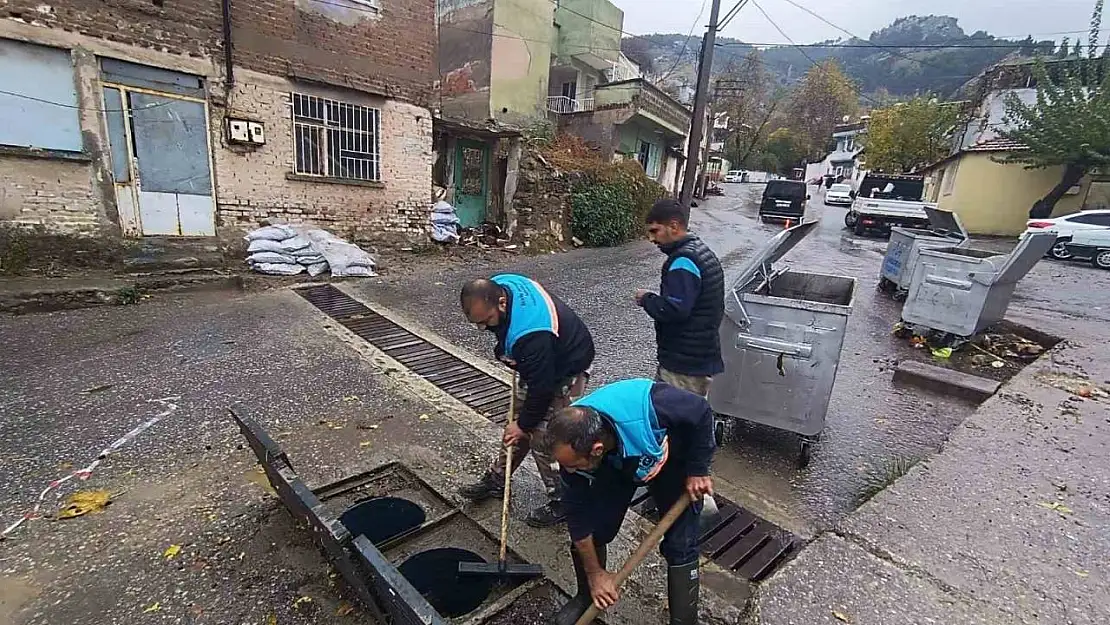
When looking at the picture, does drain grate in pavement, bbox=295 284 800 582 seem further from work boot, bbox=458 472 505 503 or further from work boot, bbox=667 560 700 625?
work boot, bbox=458 472 505 503

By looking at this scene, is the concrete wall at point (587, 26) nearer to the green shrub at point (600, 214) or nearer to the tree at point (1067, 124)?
the green shrub at point (600, 214)

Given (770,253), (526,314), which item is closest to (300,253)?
(526,314)

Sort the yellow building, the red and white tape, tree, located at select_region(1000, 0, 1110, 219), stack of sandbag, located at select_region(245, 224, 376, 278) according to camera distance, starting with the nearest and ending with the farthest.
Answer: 1. the red and white tape
2. stack of sandbag, located at select_region(245, 224, 376, 278)
3. tree, located at select_region(1000, 0, 1110, 219)
4. the yellow building

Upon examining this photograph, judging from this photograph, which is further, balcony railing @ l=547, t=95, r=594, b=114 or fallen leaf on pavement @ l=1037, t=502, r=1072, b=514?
balcony railing @ l=547, t=95, r=594, b=114

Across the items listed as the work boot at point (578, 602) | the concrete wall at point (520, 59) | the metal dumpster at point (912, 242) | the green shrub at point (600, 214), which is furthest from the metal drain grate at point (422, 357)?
the concrete wall at point (520, 59)

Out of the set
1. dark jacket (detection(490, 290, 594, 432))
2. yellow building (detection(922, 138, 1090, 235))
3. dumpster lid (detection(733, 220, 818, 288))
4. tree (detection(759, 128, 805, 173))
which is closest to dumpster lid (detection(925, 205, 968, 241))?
dumpster lid (detection(733, 220, 818, 288))

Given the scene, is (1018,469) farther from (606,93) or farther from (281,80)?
(606,93)

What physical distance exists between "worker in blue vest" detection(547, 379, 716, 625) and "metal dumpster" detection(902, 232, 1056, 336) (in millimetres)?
5447

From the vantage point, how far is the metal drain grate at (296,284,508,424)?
4.31 m

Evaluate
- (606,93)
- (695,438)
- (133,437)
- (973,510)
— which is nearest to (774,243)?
(973,510)

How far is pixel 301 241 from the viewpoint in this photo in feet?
25.7

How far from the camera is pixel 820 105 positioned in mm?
51375

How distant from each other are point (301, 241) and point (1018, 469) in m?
8.52

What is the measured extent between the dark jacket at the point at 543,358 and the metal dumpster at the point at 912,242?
691 centimetres
